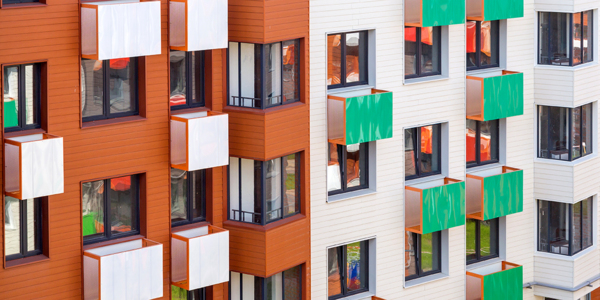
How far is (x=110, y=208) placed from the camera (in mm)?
35000

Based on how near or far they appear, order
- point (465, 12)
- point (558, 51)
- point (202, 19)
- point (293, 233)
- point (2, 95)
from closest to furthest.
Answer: point (2, 95)
point (202, 19)
point (293, 233)
point (465, 12)
point (558, 51)

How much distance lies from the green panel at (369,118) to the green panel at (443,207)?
10.3 ft

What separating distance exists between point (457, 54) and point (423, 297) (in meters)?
9.21

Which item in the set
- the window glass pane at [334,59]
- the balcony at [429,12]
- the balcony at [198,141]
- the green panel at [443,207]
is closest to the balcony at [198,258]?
the balcony at [198,141]

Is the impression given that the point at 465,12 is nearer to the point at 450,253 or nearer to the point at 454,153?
the point at 454,153

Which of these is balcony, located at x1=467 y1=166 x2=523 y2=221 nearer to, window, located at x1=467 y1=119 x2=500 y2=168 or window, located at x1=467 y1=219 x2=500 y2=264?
window, located at x1=467 y1=119 x2=500 y2=168

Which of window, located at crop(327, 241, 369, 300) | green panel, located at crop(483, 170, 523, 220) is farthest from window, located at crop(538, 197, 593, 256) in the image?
window, located at crop(327, 241, 369, 300)

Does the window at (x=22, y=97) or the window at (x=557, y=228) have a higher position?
the window at (x=22, y=97)

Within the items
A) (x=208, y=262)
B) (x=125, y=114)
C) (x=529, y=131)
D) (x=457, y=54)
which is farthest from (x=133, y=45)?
(x=529, y=131)

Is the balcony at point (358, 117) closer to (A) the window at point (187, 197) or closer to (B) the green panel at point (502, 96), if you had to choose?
(A) the window at point (187, 197)

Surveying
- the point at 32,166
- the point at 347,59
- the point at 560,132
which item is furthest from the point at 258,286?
the point at 560,132

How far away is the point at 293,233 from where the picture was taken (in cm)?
3859

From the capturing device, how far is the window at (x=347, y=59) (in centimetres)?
4006

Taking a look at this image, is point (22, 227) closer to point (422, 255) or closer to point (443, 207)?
point (443, 207)
